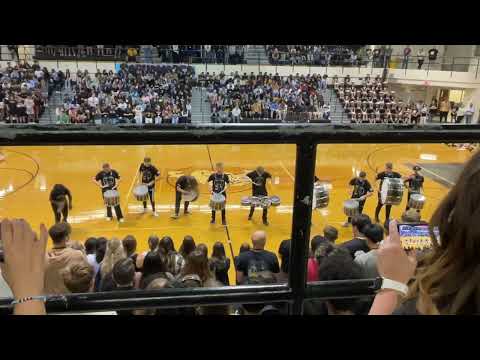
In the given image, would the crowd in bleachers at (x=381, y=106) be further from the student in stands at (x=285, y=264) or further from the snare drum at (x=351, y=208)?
the student in stands at (x=285, y=264)

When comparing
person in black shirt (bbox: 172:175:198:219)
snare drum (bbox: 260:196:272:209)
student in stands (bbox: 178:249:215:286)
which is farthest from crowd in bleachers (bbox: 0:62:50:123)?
student in stands (bbox: 178:249:215:286)

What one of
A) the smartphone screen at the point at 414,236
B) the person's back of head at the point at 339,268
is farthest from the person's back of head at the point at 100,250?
the person's back of head at the point at 339,268

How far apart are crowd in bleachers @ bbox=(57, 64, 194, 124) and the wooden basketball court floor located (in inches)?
119

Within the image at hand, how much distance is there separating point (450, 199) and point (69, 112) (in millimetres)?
22061

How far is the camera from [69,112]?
20844 millimetres

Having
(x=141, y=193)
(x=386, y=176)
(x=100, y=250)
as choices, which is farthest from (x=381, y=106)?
(x=100, y=250)

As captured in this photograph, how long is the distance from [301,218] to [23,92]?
22805mm

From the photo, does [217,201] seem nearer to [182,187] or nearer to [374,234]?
[182,187]

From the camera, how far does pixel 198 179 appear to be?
14492 mm

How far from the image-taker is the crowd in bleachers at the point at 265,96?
22750 millimetres

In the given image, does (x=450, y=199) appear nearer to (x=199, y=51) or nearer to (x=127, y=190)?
(x=127, y=190)

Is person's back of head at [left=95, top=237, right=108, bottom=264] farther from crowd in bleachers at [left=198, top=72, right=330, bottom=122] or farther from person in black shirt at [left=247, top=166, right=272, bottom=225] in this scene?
crowd in bleachers at [left=198, top=72, right=330, bottom=122]

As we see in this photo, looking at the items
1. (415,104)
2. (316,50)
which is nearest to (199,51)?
(316,50)
